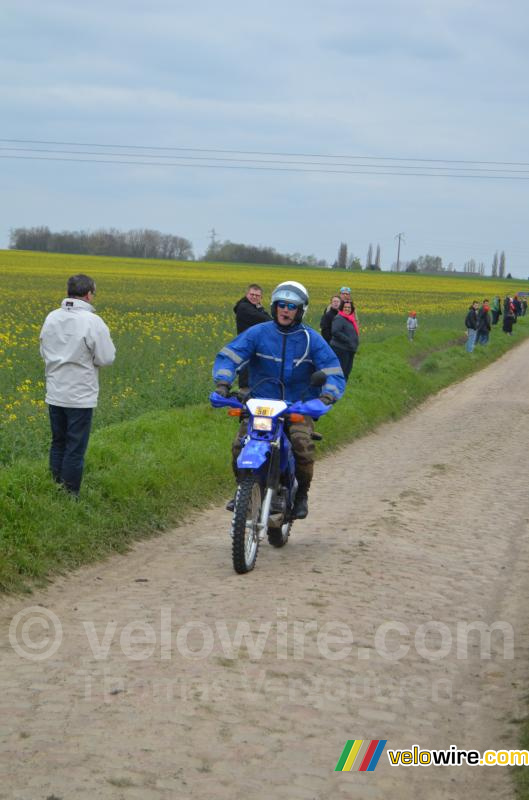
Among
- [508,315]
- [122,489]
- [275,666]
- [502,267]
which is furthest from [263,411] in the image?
[502,267]

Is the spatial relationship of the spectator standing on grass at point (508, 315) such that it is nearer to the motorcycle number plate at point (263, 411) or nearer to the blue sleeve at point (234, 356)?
the blue sleeve at point (234, 356)

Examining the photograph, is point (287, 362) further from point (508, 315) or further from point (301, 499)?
point (508, 315)

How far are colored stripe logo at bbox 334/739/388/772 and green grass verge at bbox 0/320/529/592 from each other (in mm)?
3011

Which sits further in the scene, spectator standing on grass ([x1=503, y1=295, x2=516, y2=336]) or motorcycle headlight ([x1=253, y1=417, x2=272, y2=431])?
spectator standing on grass ([x1=503, y1=295, x2=516, y2=336])

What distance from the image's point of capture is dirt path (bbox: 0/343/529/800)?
4621mm

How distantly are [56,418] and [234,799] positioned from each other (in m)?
4.87

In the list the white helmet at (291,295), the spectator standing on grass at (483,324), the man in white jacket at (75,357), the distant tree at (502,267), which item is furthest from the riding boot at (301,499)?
the distant tree at (502,267)

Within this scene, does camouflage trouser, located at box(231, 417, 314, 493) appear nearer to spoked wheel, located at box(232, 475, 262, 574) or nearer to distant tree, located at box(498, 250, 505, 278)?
spoked wheel, located at box(232, 475, 262, 574)

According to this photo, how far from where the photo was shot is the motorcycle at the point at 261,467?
7.83 m

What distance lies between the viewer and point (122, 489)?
9.64 meters

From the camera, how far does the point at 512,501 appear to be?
1138cm

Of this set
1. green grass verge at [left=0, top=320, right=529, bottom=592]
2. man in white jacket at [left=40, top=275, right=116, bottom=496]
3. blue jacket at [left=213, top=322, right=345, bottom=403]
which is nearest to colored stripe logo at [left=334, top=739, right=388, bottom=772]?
green grass verge at [left=0, top=320, right=529, bottom=592]

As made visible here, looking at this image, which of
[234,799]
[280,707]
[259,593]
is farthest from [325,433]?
[234,799]

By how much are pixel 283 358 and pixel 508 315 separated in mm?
37388
